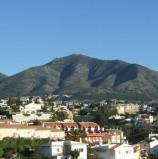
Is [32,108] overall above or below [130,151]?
above

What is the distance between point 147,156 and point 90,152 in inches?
644

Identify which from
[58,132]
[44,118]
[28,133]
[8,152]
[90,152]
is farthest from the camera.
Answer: [44,118]

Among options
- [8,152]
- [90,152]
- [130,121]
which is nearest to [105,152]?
[90,152]

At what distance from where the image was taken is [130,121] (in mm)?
105062

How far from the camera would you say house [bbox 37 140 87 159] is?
45.1 metres

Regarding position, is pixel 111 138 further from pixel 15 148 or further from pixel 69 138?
pixel 15 148

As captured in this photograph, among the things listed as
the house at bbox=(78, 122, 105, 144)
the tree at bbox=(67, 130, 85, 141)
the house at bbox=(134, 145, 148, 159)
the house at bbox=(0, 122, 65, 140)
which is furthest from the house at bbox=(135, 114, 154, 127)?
the house at bbox=(0, 122, 65, 140)

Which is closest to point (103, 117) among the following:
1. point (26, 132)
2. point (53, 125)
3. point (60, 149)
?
point (53, 125)

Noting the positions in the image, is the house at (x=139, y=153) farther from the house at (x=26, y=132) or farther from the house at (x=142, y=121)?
the house at (x=142, y=121)

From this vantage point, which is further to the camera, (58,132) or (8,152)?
(58,132)

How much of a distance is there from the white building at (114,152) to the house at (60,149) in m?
4.45

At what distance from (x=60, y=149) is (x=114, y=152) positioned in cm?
766

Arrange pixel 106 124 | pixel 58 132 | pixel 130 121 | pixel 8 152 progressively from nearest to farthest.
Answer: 1. pixel 8 152
2. pixel 58 132
3. pixel 106 124
4. pixel 130 121

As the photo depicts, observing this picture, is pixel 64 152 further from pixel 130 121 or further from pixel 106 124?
pixel 130 121
